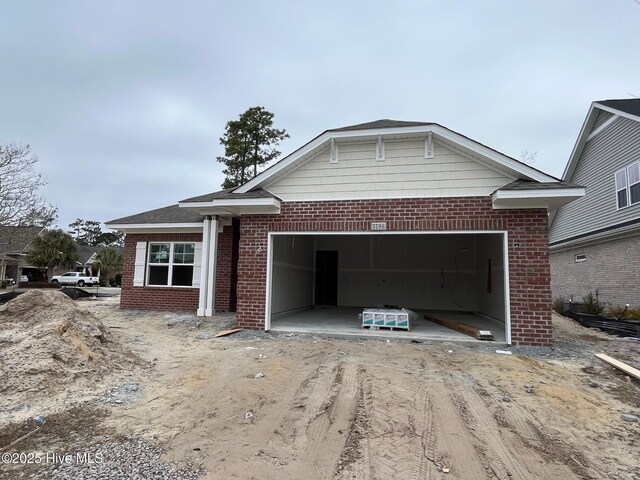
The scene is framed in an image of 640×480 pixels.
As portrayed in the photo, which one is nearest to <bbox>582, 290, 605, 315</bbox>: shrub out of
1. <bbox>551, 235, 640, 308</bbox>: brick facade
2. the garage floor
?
<bbox>551, 235, 640, 308</bbox>: brick facade

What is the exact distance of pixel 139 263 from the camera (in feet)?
41.7

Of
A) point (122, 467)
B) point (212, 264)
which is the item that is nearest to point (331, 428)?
point (122, 467)

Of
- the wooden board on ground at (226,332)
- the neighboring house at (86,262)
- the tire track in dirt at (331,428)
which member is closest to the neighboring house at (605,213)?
the tire track in dirt at (331,428)

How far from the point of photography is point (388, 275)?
15.1 meters

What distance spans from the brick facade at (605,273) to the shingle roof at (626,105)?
448 cm

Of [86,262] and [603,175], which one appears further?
[86,262]

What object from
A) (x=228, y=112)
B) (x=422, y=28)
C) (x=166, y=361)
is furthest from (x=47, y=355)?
(x=228, y=112)

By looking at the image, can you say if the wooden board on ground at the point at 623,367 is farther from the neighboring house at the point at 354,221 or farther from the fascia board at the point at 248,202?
the fascia board at the point at 248,202

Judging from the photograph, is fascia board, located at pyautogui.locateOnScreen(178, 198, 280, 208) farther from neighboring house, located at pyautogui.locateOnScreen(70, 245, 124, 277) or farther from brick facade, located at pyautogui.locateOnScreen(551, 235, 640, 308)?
neighboring house, located at pyautogui.locateOnScreen(70, 245, 124, 277)

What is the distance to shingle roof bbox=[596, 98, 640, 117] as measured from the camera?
12.8 meters

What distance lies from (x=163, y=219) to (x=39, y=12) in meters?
6.46

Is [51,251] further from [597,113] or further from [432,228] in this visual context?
[597,113]

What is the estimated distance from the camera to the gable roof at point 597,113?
1293 centimetres

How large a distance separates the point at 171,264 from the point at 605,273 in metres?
15.9
